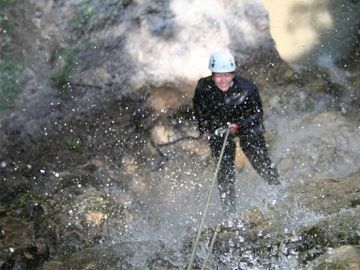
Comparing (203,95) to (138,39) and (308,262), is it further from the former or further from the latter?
(308,262)

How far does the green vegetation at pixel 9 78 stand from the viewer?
19.7 feet

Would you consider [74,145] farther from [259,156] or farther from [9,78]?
[259,156]

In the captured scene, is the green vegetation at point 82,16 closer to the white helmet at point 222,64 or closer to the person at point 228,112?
the person at point 228,112

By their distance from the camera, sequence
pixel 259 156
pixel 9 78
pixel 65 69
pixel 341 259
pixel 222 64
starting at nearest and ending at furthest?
pixel 341 259 < pixel 222 64 < pixel 9 78 < pixel 65 69 < pixel 259 156

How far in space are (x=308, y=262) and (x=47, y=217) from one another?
10.8ft

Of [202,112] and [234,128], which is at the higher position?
[202,112]

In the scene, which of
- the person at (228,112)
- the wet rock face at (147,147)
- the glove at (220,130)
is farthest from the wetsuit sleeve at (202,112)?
the wet rock face at (147,147)

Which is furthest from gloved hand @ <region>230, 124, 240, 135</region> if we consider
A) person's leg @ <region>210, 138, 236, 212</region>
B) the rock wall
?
the rock wall

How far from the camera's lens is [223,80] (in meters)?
5.49

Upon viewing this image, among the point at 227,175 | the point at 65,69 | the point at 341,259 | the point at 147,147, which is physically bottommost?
the point at 341,259

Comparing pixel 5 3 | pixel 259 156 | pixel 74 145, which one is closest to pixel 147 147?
pixel 74 145

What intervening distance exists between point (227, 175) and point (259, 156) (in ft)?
1.90

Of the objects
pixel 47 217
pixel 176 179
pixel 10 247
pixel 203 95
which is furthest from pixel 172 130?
pixel 10 247

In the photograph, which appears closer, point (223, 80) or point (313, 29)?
point (223, 80)
